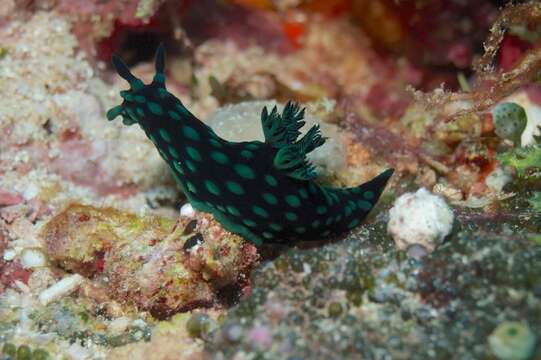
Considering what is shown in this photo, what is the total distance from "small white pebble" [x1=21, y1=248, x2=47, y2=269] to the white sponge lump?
2602 mm

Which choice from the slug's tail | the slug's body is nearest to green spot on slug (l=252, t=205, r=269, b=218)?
the slug's body

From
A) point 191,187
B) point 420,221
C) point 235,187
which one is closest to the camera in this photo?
point 420,221

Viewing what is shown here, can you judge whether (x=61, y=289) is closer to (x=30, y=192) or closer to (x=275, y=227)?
(x=30, y=192)

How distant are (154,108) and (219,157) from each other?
25.0 inches

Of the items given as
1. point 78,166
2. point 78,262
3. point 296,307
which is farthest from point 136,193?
point 296,307

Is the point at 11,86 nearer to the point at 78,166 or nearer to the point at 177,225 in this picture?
the point at 78,166

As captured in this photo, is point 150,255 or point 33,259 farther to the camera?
point 33,259

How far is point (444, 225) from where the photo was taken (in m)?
2.78

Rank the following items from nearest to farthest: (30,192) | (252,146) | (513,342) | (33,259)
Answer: (513,342) → (252,146) → (33,259) → (30,192)

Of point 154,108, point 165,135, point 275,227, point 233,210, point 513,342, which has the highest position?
point 154,108

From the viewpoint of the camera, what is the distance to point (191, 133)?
11.2ft

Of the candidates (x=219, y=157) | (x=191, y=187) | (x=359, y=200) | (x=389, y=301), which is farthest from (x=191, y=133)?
(x=389, y=301)

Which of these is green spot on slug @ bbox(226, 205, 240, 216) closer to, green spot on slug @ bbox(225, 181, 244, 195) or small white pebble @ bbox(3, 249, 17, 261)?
green spot on slug @ bbox(225, 181, 244, 195)

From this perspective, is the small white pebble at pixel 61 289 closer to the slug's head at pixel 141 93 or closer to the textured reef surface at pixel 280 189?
the textured reef surface at pixel 280 189
